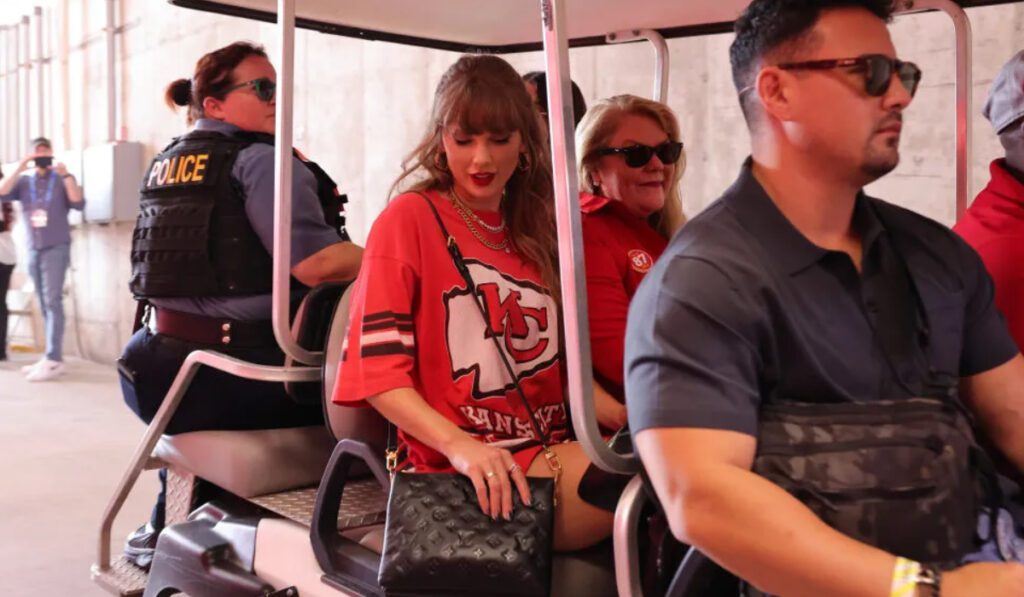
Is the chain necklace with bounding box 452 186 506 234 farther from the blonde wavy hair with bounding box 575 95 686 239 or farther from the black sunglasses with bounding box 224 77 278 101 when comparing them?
the black sunglasses with bounding box 224 77 278 101

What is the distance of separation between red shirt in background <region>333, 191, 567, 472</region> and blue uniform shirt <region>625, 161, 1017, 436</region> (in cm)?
61

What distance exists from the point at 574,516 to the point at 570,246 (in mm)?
510

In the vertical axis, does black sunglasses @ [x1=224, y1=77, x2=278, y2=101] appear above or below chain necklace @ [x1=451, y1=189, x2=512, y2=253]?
above

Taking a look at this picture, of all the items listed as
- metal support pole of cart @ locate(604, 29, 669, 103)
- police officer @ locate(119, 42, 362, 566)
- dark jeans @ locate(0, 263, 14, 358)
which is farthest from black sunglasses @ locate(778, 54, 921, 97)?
dark jeans @ locate(0, 263, 14, 358)

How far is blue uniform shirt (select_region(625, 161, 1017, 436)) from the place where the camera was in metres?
1.31

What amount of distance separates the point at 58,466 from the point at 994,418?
4741 millimetres

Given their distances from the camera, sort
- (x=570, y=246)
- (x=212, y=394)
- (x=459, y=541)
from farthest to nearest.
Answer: (x=212, y=394) → (x=459, y=541) → (x=570, y=246)

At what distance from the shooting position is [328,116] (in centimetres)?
745

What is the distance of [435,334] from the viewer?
197 cm

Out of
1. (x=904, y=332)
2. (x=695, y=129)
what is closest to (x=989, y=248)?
(x=904, y=332)

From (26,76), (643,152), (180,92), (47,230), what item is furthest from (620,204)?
(26,76)

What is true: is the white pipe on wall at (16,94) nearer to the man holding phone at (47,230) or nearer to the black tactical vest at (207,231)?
the man holding phone at (47,230)

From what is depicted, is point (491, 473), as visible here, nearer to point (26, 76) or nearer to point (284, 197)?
point (284, 197)

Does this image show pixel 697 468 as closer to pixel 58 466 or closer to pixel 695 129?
pixel 695 129
